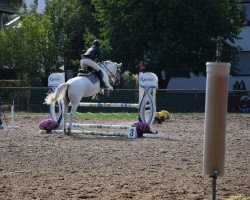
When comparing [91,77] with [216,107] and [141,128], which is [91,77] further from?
[216,107]

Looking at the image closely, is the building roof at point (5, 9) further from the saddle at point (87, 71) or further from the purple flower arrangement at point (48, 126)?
the purple flower arrangement at point (48, 126)

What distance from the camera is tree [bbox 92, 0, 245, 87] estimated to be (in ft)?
122

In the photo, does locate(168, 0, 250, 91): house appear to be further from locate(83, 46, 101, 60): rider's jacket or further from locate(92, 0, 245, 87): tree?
locate(83, 46, 101, 60): rider's jacket

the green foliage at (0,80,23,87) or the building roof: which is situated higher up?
the building roof

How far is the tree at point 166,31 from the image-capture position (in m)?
37.1

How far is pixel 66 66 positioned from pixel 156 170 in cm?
3309

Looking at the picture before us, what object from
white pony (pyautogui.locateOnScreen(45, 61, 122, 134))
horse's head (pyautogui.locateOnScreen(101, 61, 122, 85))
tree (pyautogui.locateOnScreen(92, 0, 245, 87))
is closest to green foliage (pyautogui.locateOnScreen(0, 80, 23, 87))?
tree (pyautogui.locateOnScreen(92, 0, 245, 87))

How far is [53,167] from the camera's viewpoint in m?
11.9

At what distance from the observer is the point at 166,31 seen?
37344 millimetres

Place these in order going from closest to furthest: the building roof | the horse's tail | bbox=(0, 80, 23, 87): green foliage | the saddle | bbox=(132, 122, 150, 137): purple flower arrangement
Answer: bbox=(132, 122, 150, 137): purple flower arrangement, the horse's tail, the saddle, bbox=(0, 80, 23, 87): green foliage, the building roof

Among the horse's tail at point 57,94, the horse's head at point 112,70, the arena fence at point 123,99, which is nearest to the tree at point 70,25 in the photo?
the arena fence at point 123,99

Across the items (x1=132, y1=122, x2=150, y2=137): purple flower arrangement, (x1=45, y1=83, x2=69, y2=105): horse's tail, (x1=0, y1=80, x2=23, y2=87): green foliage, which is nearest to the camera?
(x1=132, y1=122, x2=150, y2=137): purple flower arrangement

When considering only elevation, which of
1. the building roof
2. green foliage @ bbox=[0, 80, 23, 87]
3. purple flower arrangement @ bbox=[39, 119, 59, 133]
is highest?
the building roof

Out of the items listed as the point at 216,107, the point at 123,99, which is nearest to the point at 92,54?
the point at 123,99
